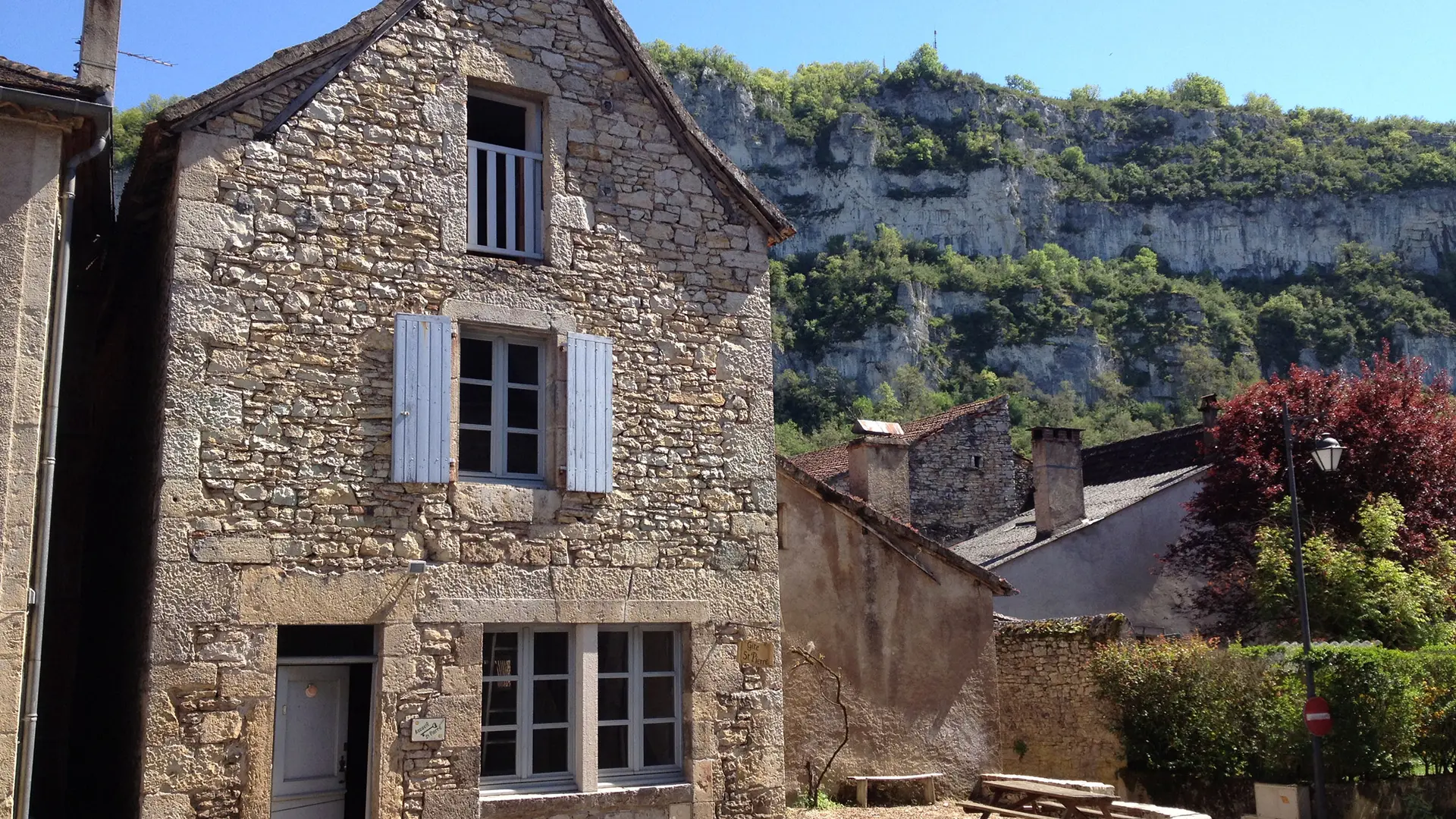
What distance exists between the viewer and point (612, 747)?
29.5 ft

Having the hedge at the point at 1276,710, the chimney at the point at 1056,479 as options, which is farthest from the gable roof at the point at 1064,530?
the hedge at the point at 1276,710

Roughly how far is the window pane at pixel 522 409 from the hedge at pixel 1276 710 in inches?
279

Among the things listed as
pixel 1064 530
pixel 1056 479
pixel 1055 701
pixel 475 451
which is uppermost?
pixel 1056 479

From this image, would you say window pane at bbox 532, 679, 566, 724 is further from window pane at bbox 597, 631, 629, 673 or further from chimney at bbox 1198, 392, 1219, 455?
chimney at bbox 1198, 392, 1219, 455

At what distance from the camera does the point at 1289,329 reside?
72812 millimetres

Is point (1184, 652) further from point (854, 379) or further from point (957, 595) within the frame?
point (854, 379)

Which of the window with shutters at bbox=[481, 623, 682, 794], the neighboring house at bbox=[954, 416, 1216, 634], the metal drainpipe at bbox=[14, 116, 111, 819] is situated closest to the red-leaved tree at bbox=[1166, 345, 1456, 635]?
the neighboring house at bbox=[954, 416, 1216, 634]

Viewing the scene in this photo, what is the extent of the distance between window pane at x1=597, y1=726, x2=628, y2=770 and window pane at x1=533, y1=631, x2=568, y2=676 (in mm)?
546

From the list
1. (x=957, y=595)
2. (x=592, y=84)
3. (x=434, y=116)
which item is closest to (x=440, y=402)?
(x=434, y=116)

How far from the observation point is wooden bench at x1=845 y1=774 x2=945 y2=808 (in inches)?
451

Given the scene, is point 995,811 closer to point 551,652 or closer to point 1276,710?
point 1276,710

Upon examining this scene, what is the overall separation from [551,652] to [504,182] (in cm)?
351

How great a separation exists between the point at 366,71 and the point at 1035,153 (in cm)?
8971

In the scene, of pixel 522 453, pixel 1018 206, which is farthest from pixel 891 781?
pixel 1018 206
